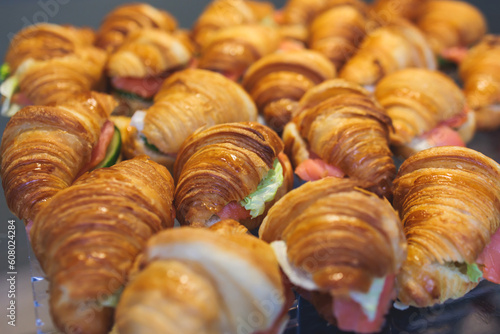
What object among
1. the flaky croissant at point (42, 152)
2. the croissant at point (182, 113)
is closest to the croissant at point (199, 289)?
the flaky croissant at point (42, 152)

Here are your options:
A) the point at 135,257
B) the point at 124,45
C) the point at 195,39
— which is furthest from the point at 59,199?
the point at 195,39

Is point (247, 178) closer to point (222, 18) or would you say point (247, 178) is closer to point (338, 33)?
point (338, 33)

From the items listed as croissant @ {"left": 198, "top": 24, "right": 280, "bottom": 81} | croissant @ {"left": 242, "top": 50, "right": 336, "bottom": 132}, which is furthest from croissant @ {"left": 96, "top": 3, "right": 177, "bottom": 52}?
croissant @ {"left": 242, "top": 50, "right": 336, "bottom": 132}

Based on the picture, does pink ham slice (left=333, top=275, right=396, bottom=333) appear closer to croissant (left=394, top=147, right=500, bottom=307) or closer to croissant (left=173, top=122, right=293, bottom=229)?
croissant (left=394, top=147, right=500, bottom=307)

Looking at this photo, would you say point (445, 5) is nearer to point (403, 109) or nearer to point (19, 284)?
point (403, 109)

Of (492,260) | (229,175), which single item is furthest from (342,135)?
(492,260)

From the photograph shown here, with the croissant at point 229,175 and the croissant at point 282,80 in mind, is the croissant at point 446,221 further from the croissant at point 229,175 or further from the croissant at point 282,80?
the croissant at point 282,80
